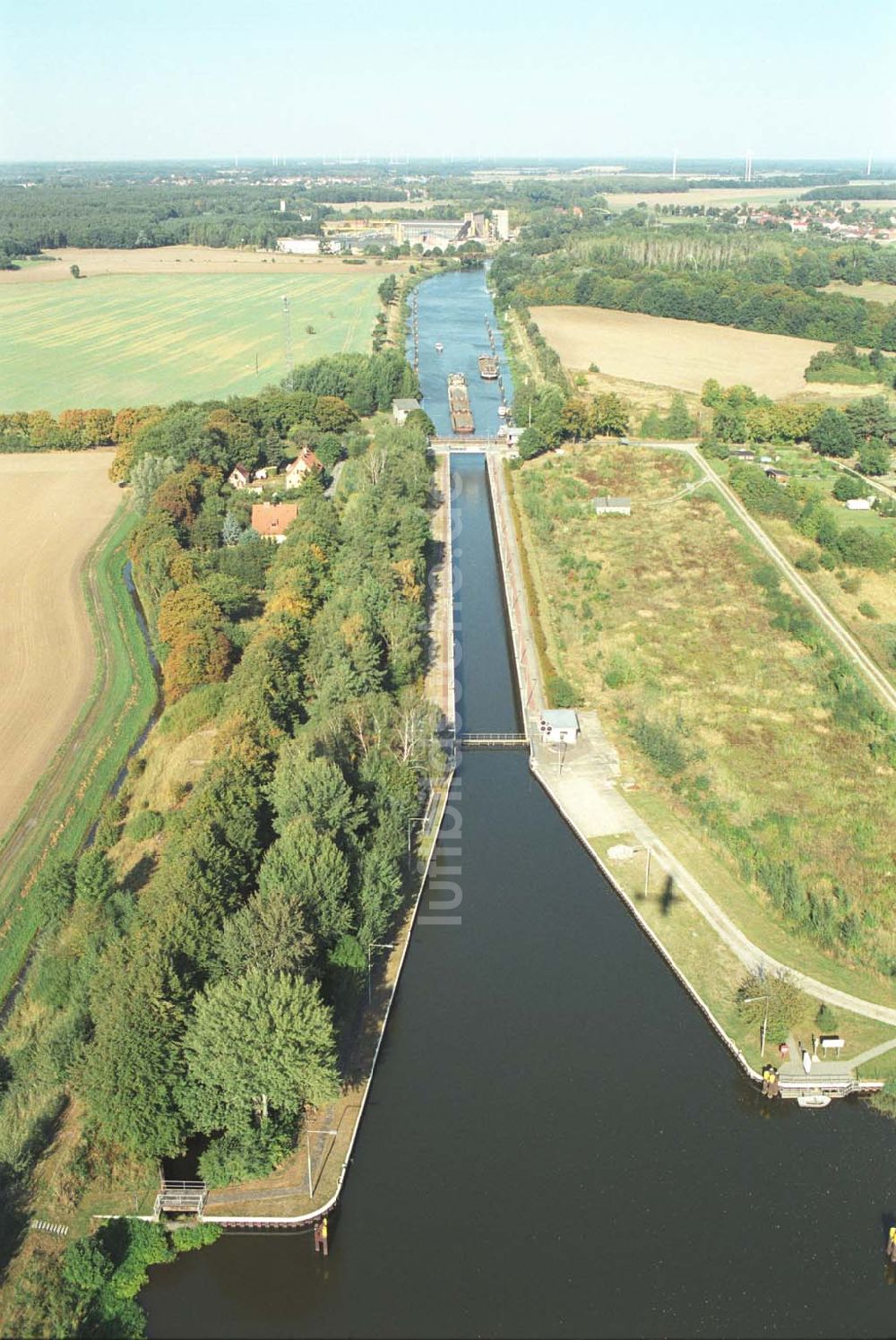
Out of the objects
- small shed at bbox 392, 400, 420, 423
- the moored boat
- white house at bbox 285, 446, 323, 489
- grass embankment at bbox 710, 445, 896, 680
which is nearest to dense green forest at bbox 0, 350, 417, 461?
small shed at bbox 392, 400, 420, 423

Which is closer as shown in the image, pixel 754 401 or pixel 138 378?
pixel 754 401

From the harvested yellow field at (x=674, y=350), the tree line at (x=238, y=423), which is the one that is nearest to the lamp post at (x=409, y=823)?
the tree line at (x=238, y=423)

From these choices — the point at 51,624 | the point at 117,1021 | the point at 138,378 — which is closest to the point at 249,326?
the point at 138,378

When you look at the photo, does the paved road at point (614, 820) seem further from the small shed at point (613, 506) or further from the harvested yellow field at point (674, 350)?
the harvested yellow field at point (674, 350)

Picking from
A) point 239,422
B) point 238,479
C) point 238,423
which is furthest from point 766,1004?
point 239,422

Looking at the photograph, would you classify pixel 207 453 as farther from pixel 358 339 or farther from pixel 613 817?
pixel 358 339

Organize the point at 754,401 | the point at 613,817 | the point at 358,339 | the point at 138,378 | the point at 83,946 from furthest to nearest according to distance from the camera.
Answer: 1. the point at 358,339
2. the point at 138,378
3. the point at 754,401
4. the point at 613,817
5. the point at 83,946
